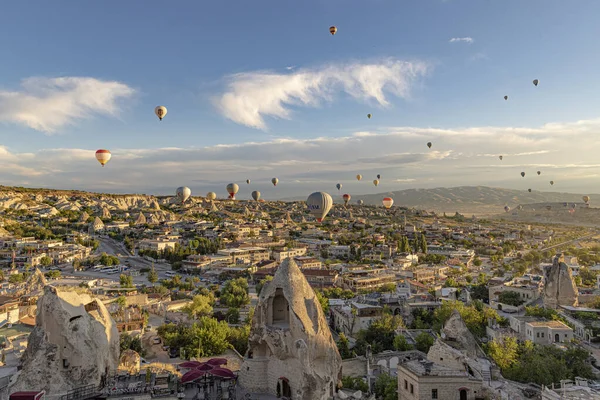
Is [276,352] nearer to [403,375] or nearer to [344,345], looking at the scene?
[403,375]

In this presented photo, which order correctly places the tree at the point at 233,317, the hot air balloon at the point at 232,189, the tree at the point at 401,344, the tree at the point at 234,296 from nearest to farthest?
the tree at the point at 401,344 → the tree at the point at 233,317 → the tree at the point at 234,296 → the hot air balloon at the point at 232,189

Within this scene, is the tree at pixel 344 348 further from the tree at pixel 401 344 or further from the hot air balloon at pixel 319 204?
the hot air balloon at pixel 319 204

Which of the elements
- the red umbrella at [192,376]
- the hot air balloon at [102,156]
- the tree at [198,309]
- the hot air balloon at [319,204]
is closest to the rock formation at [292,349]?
the red umbrella at [192,376]

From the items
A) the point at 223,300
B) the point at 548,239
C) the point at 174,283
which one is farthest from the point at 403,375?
the point at 548,239

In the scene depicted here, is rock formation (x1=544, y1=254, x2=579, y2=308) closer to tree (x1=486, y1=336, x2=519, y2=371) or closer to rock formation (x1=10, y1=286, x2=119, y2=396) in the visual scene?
tree (x1=486, y1=336, x2=519, y2=371)

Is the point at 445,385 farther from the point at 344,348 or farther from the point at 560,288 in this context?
the point at 560,288
